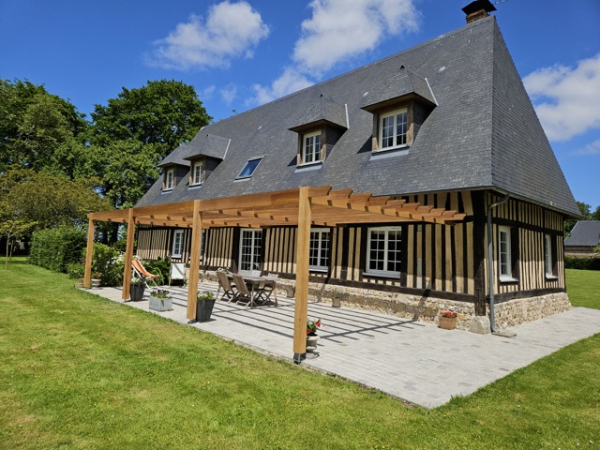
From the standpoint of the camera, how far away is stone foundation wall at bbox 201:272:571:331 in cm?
753

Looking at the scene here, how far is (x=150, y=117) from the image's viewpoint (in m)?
26.5

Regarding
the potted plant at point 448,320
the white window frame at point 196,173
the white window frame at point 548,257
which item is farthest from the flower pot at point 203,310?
the white window frame at point 196,173

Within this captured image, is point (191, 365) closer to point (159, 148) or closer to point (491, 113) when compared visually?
point (491, 113)

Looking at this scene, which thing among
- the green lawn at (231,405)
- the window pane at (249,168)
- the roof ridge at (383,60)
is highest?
the roof ridge at (383,60)

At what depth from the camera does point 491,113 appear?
7.99m

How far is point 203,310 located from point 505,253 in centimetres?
682

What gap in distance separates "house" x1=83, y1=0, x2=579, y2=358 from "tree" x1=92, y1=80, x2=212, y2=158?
16224mm

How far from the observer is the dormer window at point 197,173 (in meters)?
15.6

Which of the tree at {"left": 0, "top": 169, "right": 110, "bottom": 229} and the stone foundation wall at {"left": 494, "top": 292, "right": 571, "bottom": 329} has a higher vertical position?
the tree at {"left": 0, "top": 169, "right": 110, "bottom": 229}

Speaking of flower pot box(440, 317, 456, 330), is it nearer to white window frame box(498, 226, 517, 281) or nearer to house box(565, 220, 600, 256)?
white window frame box(498, 226, 517, 281)

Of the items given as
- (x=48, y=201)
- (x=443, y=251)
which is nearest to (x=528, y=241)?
(x=443, y=251)

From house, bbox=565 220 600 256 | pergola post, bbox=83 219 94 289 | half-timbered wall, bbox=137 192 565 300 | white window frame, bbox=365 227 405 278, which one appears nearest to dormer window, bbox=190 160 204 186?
half-timbered wall, bbox=137 192 565 300

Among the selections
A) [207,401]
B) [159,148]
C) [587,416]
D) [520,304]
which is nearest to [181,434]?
[207,401]

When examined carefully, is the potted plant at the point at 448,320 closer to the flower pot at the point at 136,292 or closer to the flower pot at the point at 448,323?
the flower pot at the point at 448,323
